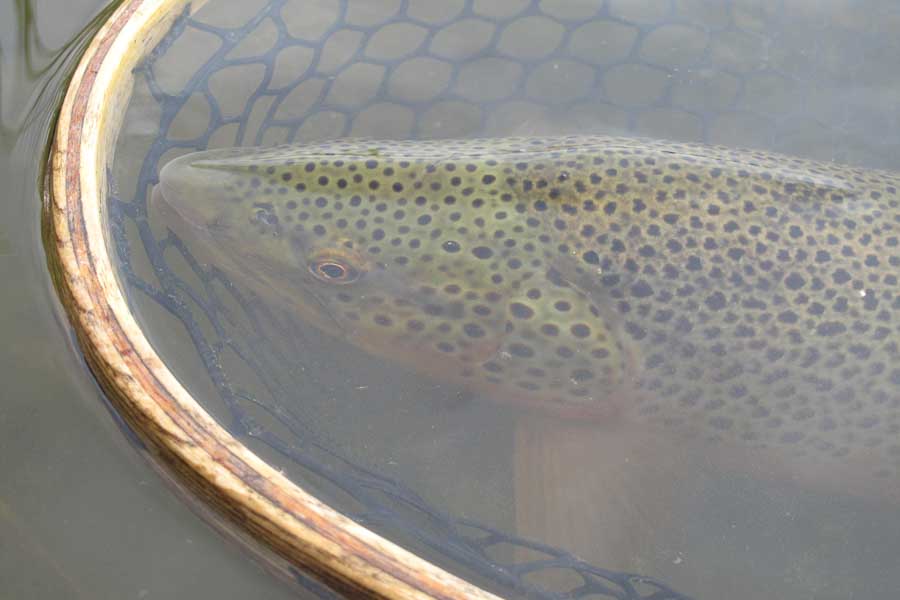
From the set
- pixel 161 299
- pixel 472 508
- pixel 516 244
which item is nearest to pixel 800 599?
pixel 472 508

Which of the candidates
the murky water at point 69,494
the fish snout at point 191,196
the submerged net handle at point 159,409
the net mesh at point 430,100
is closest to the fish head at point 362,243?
the fish snout at point 191,196

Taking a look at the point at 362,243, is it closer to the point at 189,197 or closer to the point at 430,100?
the point at 189,197

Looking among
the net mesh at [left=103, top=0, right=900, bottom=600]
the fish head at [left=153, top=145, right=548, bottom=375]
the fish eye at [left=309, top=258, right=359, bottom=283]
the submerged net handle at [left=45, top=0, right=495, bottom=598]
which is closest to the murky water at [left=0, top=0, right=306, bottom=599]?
the submerged net handle at [left=45, top=0, right=495, bottom=598]

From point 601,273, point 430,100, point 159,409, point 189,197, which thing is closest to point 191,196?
point 189,197

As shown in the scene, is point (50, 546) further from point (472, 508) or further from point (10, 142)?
point (10, 142)

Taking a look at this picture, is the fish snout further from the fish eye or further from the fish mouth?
the fish eye

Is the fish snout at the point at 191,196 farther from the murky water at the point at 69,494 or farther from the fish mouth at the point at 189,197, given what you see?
the murky water at the point at 69,494

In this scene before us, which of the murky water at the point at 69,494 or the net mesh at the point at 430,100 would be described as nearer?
the murky water at the point at 69,494
